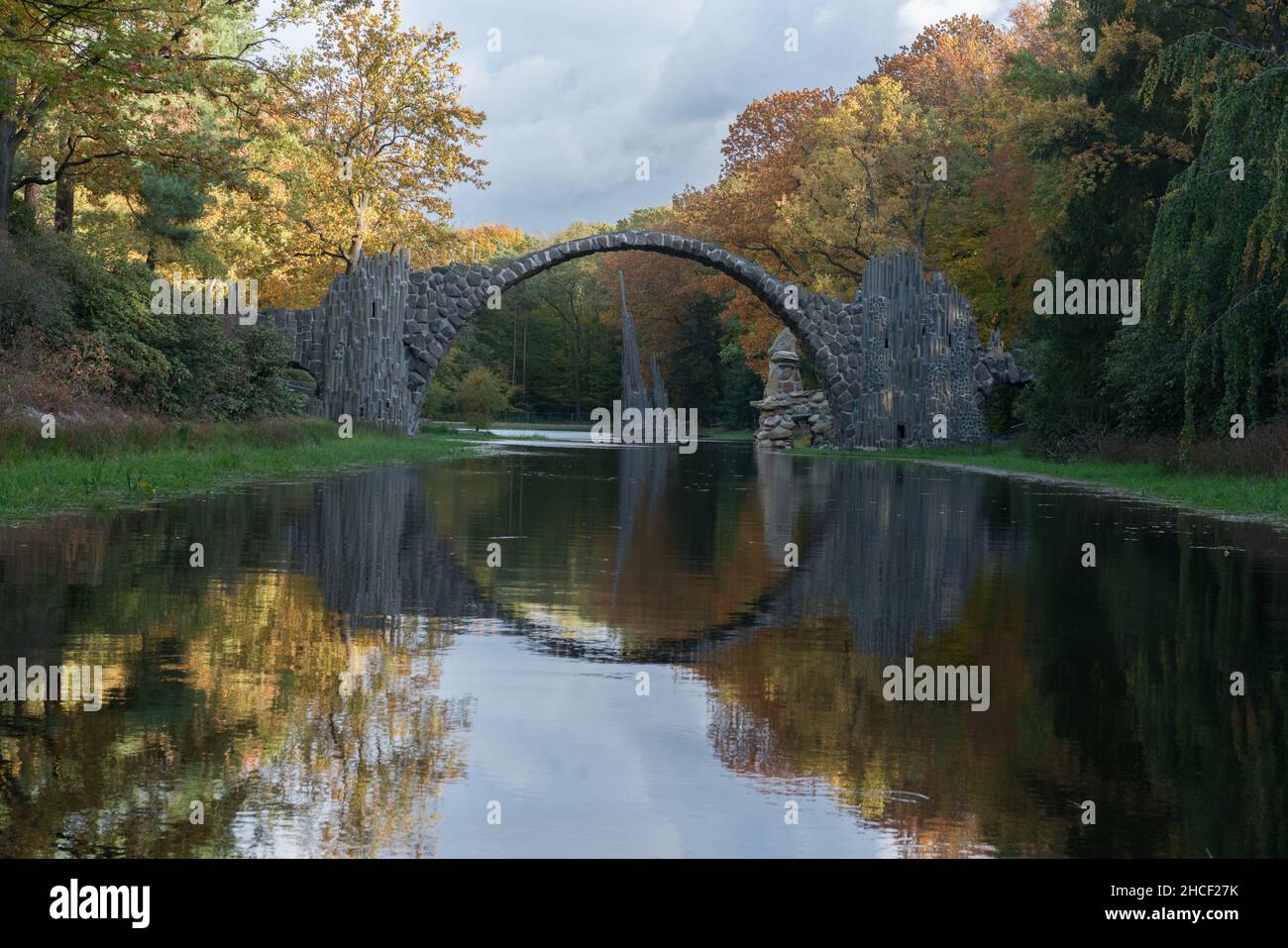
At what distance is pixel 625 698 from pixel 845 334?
163ft

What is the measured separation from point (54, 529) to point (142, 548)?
5.92ft

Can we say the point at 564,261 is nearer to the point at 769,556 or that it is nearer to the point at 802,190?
the point at 802,190

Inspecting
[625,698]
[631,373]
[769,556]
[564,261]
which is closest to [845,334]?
[564,261]

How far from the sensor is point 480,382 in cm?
7638

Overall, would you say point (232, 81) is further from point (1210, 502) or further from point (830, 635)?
point (830, 635)

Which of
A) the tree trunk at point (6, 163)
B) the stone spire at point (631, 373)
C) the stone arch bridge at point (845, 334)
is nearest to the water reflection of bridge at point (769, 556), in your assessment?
the tree trunk at point (6, 163)

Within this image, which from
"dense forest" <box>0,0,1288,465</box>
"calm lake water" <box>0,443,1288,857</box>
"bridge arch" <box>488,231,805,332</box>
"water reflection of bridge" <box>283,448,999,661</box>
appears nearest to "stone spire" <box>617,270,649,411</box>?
"dense forest" <box>0,0,1288,465</box>

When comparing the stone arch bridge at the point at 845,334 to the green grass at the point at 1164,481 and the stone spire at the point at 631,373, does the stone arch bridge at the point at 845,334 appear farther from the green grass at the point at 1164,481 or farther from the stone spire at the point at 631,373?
the stone spire at the point at 631,373

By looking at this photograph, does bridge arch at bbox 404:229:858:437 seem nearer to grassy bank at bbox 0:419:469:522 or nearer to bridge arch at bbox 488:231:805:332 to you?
bridge arch at bbox 488:231:805:332

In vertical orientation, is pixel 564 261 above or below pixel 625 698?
above

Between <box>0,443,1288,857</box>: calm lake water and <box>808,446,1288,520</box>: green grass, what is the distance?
650 cm

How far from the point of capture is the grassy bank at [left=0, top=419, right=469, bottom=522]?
18.7 meters

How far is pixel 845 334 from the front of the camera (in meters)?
56.4

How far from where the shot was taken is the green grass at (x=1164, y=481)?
22641mm
